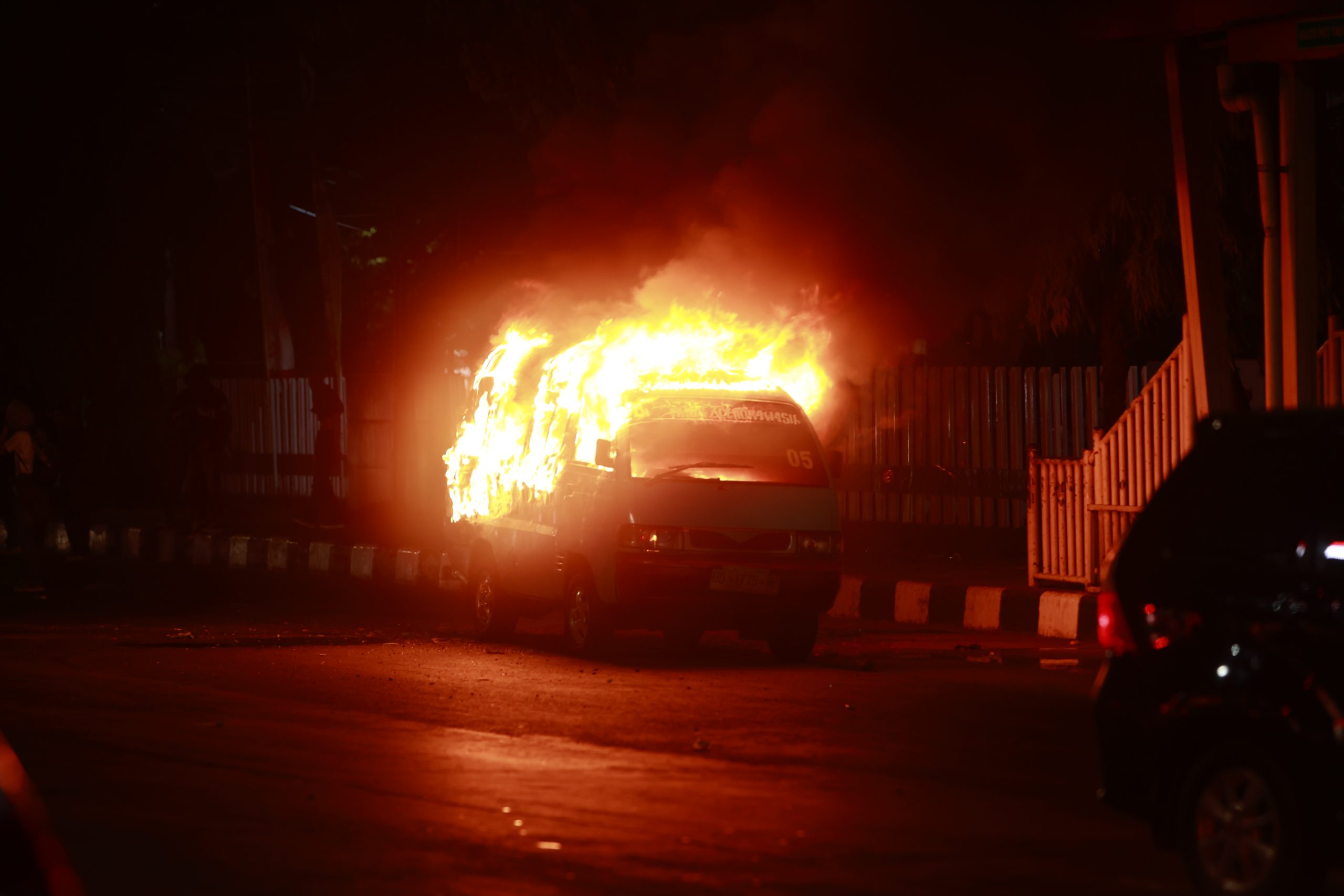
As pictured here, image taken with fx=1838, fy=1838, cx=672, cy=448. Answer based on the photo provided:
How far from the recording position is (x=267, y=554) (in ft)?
70.9

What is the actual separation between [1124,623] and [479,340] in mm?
19950

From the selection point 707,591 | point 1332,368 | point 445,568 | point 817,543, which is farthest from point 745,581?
point 445,568

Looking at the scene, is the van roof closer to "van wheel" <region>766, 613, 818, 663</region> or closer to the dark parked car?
"van wheel" <region>766, 613, 818, 663</region>

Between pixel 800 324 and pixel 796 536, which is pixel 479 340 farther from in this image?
pixel 796 536

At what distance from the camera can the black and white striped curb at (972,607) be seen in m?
13.4

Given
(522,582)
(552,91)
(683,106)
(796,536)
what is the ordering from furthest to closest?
(552,91), (683,106), (522,582), (796,536)

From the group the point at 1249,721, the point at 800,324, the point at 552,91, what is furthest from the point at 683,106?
the point at 1249,721

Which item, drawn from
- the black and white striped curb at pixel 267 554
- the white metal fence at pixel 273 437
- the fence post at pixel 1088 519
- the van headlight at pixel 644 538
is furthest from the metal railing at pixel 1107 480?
the white metal fence at pixel 273 437

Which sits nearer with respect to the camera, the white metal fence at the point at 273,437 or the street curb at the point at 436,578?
the street curb at the point at 436,578

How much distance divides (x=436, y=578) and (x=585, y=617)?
23.1 ft

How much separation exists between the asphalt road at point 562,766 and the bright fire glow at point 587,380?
1310 millimetres

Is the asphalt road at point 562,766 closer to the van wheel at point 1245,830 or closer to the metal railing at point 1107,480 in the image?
the van wheel at point 1245,830

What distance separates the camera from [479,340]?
82.7 feet

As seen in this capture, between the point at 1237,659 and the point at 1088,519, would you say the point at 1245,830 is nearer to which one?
the point at 1237,659
